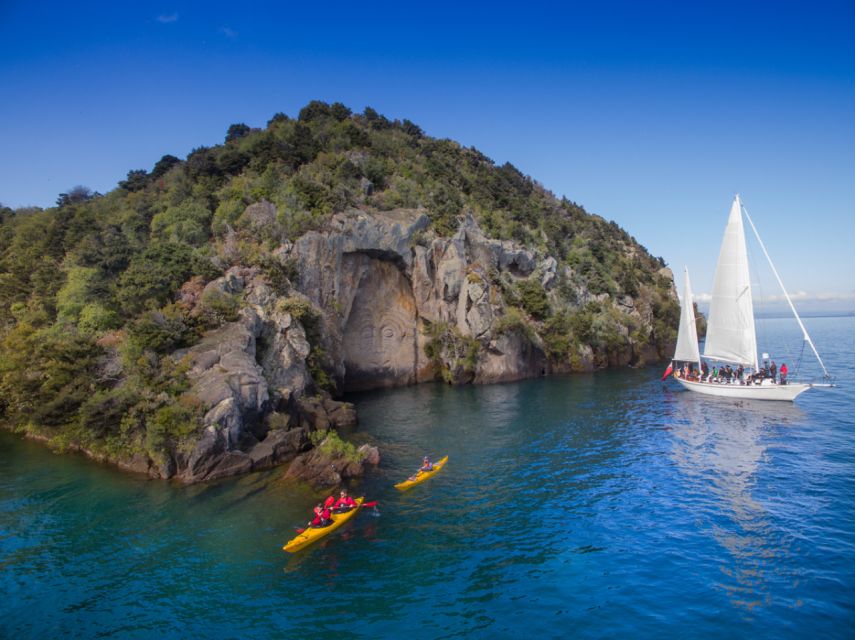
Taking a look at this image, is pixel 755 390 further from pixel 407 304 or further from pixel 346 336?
pixel 346 336

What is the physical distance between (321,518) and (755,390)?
40301 millimetres

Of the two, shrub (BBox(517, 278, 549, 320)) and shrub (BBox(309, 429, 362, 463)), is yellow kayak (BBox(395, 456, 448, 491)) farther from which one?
shrub (BBox(517, 278, 549, 320))

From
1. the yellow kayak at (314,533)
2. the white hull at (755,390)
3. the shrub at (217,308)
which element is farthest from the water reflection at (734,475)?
the shrub at (217,308)

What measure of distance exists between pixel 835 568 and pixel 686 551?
495 centimetres

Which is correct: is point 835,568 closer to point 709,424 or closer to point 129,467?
point 709,424

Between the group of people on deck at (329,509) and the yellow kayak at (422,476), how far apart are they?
3.58m

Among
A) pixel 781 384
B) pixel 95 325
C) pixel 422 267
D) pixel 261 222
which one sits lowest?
pixel 781 384

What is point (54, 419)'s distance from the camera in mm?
34500

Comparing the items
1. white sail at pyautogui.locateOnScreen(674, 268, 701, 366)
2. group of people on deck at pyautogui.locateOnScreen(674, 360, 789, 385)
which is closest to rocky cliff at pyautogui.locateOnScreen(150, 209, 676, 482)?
white sail at pyautogui.locateOnScreen(674, 268, 701, 366)

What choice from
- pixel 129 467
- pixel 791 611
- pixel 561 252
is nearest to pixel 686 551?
pixel 791 611

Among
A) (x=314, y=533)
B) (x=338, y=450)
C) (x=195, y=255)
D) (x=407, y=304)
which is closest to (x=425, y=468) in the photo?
(x=338, y=450)

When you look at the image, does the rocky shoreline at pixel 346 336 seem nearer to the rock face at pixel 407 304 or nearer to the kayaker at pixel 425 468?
the rock face at pixel 407 304

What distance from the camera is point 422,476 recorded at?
94.1 ft

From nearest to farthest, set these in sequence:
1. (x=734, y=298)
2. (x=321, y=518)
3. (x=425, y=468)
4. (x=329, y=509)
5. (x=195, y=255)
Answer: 1. (x=321, y=518)
2. (x=329, y=509)
3. (x=425, y=468)
4. (x=195, y=255)
5. (x=734, y=298)
